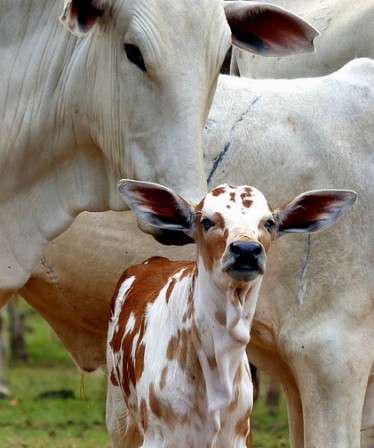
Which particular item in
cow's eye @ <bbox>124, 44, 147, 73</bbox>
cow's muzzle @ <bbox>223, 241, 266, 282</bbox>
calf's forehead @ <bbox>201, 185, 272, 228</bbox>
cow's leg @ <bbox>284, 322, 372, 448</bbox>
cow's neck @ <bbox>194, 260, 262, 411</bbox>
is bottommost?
cow's leg @ <bbox>284, 322, 372, 448</bbox>

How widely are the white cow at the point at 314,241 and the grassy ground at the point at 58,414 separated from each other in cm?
168

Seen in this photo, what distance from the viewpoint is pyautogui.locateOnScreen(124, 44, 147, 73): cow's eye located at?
5.15m

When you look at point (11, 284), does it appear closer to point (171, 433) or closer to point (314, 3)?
point (171, 433)

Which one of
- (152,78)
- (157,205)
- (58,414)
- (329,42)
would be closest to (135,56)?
(152,78)

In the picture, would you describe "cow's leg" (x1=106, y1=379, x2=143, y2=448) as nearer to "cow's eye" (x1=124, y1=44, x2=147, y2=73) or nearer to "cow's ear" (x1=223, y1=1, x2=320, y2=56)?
"cow's ear" (x1=223, y1=1, x2=320, y2=56)

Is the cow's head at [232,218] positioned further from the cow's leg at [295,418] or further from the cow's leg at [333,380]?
the cow's leg at [295,418]

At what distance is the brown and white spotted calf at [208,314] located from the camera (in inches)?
208

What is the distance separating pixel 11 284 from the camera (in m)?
5.65

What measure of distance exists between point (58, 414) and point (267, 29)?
6768mm

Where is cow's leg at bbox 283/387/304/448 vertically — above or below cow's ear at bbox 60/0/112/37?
below

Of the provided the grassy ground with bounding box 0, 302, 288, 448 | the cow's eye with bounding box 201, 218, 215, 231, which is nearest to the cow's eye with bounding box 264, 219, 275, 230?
the cow's eye with bounding box 201, 218, 215, 231

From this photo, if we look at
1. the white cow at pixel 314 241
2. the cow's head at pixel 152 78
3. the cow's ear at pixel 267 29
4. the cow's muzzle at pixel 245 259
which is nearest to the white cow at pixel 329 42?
the white cow at pixel 314 241

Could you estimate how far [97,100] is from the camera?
5340 millimetres

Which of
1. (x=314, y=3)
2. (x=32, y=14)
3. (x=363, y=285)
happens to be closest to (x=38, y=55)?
(x=32, y=14)
